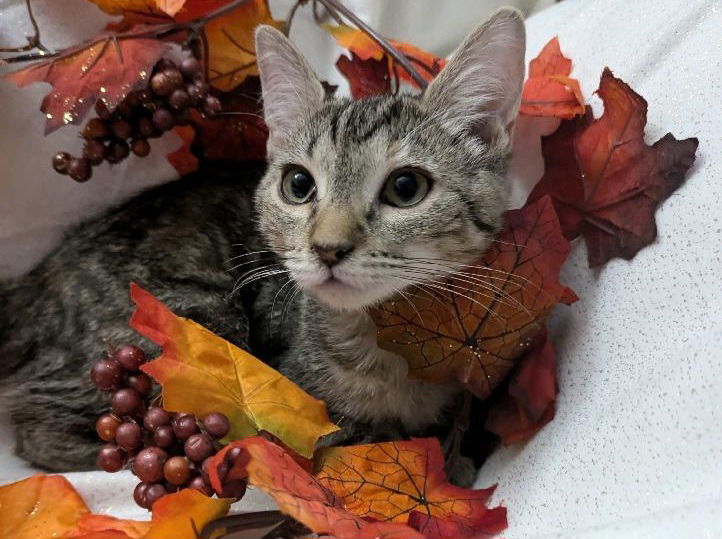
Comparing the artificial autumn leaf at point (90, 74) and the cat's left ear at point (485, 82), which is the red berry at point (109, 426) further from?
the cat's left ear at point (485, 82)

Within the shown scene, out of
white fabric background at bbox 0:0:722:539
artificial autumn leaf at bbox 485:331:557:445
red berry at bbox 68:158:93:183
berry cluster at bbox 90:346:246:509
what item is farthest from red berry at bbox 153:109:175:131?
artificial autumn leaf at bbox 485:331:557:445

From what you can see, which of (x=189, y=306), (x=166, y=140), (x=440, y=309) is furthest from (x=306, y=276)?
(x=166, y=140)

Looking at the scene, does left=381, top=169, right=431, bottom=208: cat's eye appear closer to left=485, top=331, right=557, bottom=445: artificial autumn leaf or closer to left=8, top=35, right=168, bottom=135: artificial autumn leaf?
left=485, top=331, right=557, bottom=445: artificial autumn leaf

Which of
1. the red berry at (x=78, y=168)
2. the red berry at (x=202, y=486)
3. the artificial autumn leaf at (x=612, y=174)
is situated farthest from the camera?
the red berry at (x=78, y=168)

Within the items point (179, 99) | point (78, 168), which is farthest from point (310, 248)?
Result: point (78, 168)

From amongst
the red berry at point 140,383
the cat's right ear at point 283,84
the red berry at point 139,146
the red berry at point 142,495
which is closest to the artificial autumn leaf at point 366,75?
the cat's right ear at point 283,84

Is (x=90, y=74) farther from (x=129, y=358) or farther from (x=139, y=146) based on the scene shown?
(x=129, y=358)
